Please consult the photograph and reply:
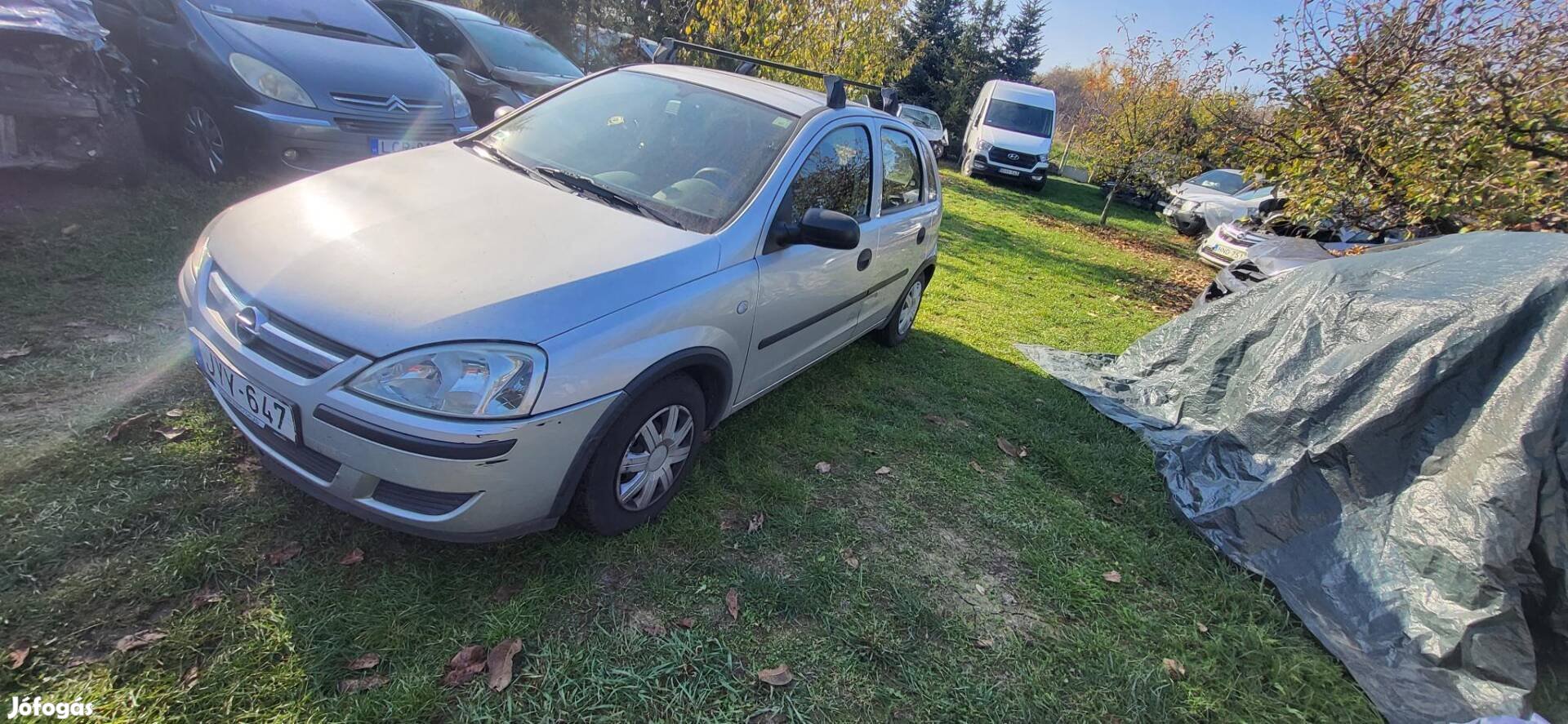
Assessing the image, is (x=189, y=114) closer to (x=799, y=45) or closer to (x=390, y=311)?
(x=390, y=311)

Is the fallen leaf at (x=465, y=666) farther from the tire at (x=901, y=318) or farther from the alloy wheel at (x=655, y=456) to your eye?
the tire at (x=901, y=318)

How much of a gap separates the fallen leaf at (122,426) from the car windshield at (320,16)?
12.6ft

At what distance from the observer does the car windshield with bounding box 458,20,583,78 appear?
734cm

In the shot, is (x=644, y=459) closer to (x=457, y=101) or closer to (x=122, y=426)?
(x=122, y=426)

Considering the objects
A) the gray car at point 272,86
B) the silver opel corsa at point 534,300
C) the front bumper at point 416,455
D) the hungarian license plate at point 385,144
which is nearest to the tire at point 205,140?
the gray car at point 272,86

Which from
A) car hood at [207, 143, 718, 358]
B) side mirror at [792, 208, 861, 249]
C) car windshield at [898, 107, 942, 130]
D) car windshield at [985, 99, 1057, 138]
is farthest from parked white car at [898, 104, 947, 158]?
car hood at [207, 143, 718, 358]

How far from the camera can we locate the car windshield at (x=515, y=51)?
7344 millimetres

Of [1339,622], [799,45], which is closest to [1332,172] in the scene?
[799,45]

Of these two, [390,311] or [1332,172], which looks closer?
[390,311]

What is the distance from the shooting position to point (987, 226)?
34.3 feet

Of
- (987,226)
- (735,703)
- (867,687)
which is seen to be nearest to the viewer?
(735,703)

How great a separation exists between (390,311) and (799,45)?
22.8ft

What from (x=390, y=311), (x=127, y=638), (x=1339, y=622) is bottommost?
(x=127, y=638)

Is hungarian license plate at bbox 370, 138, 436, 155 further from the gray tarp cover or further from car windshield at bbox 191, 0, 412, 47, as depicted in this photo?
the gray tarp cover
